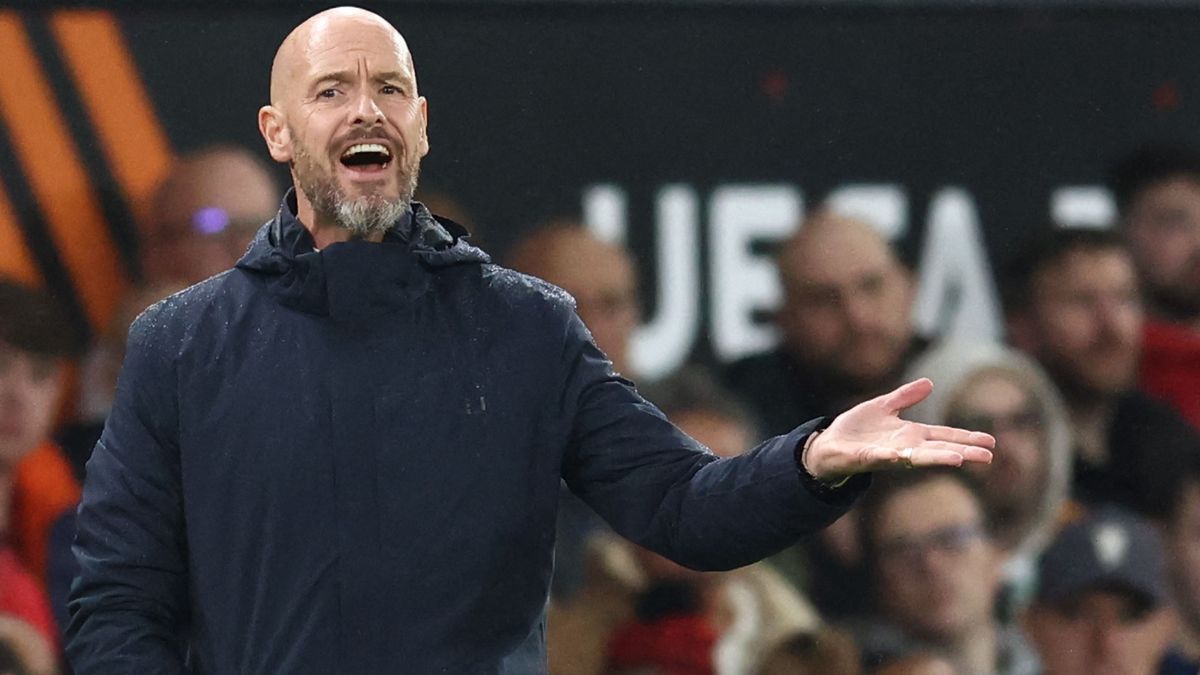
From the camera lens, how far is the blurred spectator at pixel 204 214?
416cm

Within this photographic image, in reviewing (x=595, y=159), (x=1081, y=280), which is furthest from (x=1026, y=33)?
(x=595, y=159)

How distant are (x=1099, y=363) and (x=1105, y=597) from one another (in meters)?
0.50

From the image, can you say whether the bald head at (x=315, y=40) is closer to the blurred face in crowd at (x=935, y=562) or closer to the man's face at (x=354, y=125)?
the man's face at (x=354, y=125)

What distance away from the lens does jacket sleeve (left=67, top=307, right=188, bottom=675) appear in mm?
2434

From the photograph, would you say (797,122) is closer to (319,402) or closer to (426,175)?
(426,175)

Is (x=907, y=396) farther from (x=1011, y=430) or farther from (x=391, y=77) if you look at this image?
(x=1011, y=430)

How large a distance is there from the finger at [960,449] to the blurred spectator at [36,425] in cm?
229

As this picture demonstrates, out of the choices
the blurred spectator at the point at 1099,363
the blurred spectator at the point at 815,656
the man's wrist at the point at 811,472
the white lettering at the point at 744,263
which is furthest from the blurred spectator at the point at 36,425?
the man's wrist at the point at 811,472

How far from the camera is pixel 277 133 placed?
263cm

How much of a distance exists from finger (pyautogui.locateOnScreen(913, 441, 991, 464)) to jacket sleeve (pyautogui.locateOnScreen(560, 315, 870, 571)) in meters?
0.12

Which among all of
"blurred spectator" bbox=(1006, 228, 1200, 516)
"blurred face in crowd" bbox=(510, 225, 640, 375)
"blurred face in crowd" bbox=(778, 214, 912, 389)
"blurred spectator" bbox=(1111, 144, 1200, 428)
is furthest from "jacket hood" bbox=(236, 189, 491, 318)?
"blurred spectator" bbox=(1111, 144, 1200, 428)

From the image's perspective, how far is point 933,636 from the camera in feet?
15.0

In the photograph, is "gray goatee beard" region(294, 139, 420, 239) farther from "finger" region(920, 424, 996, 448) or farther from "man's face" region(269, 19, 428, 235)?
"finger" region(920, 424, 996, 448)

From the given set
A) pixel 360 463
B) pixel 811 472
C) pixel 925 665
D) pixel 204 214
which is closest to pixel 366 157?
pixel 360 463
